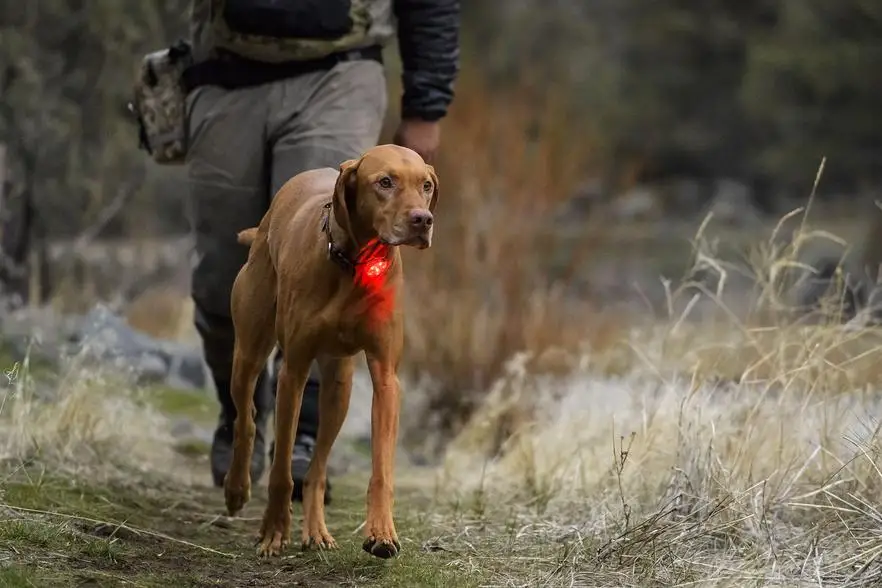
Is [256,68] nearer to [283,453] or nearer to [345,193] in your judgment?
[345,193]

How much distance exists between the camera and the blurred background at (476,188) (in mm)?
8047

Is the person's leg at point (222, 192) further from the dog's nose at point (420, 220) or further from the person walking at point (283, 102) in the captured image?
the dog's nose at point (420, 220)

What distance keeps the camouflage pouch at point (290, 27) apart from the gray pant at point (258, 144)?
3.7 inches

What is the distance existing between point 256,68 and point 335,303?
151cm

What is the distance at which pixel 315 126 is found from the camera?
4.46 m

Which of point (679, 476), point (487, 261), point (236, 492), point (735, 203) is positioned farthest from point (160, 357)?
point (735, 203)

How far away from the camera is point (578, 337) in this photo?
321 inches

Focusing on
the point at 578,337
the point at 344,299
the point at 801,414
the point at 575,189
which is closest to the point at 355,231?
the point at 344,299

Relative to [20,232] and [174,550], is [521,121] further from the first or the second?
[174,550]

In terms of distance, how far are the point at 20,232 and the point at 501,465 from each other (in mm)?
5313

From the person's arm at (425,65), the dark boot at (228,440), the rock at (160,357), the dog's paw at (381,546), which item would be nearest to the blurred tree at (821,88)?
the rock at (160,357)

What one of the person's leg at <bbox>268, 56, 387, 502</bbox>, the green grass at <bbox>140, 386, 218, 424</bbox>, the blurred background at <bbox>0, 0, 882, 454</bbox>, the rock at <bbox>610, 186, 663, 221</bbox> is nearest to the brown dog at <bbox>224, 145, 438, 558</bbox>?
the person's leg at <bbox>268, 56, 387, 502</bbox>

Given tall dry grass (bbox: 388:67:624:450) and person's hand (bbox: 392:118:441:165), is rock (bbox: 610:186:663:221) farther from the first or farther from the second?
person's hand (bbox: 392:118:441:165)

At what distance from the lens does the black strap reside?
4559mm
